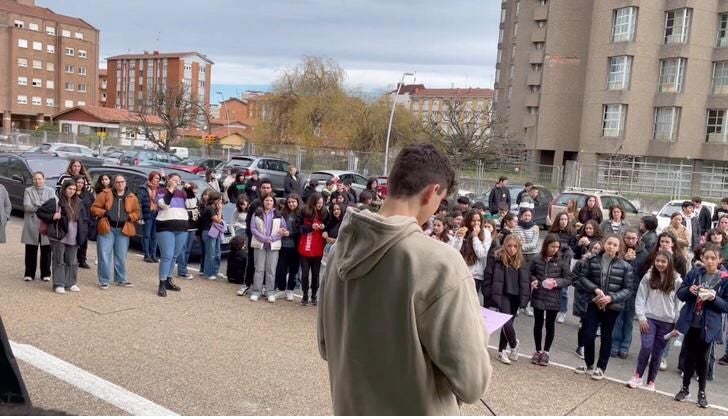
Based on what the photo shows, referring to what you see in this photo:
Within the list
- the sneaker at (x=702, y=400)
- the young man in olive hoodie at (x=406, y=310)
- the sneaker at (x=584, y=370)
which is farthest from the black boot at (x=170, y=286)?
the young man in olive hoodie at (x=406, y=310)

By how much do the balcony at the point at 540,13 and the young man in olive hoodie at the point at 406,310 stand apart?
58.1 m

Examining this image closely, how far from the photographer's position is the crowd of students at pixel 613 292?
6.27 metres

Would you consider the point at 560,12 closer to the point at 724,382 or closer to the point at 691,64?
the point at 691,64

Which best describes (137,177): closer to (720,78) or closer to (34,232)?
(34,232)

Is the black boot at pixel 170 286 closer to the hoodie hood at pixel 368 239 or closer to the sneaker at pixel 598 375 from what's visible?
the sneaker at pixel 598 375

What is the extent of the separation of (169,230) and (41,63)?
95971 mm

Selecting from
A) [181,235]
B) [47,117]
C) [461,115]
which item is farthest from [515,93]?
[47,117]

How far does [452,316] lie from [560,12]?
53.2 metres

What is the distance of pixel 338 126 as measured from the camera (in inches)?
1976

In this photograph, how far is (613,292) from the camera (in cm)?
689

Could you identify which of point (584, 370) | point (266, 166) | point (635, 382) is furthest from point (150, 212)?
point (266, 166)

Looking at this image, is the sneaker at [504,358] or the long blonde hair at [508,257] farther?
the long blonde hair at [508,257]

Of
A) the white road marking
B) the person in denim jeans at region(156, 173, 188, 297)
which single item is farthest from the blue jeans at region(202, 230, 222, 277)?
the white road marking

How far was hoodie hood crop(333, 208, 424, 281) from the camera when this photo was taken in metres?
1.94
